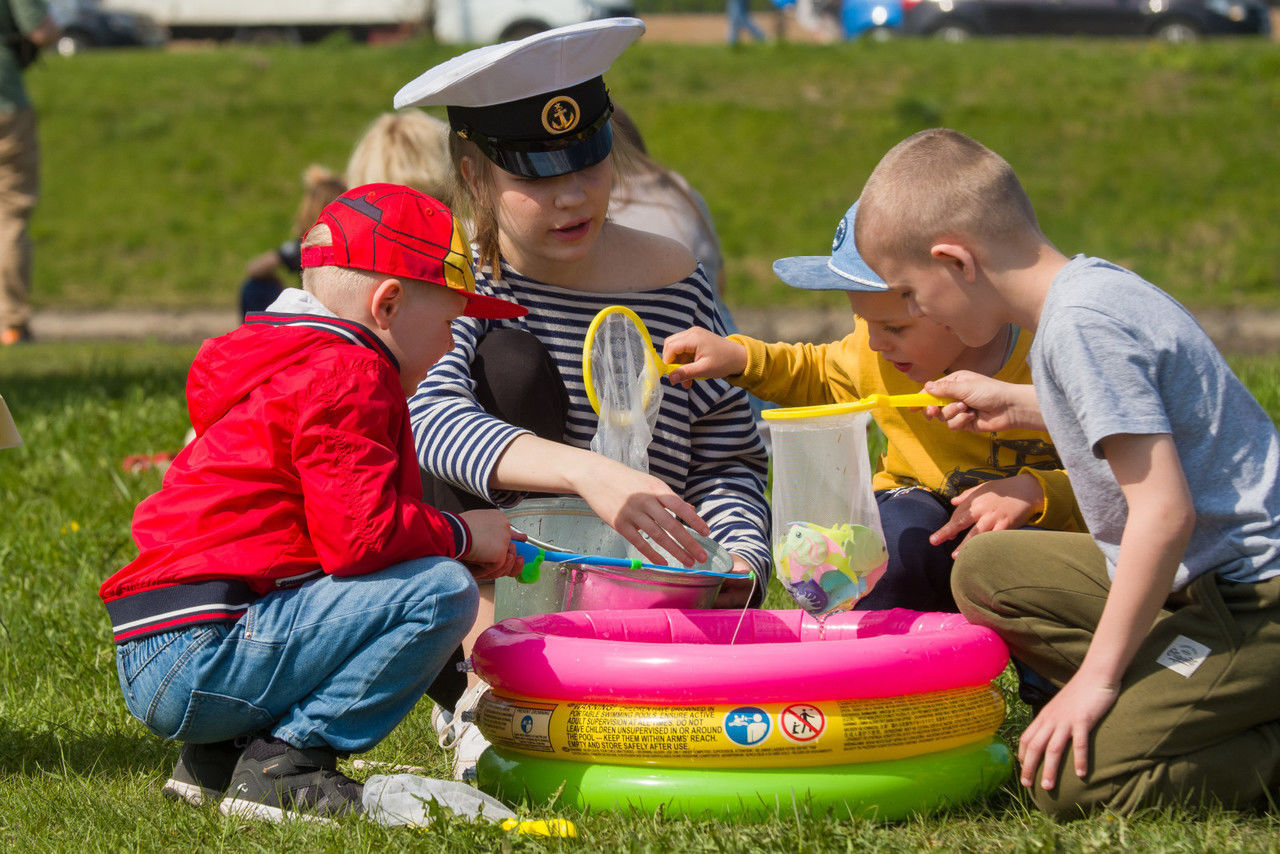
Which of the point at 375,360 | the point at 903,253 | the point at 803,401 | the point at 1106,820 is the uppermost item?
the point at 903,253

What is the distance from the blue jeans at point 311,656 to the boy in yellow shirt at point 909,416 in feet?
2.64

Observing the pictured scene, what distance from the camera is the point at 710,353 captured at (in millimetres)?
2814

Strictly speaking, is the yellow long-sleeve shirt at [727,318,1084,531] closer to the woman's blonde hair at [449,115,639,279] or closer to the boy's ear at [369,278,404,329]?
the woman's blonde hair at [449,115,639,279]

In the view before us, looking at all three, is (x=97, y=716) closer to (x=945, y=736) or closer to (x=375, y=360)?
(x=375, y=360)

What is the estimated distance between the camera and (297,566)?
2.23m

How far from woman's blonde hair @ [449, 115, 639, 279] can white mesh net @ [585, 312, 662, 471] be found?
13.0 inches

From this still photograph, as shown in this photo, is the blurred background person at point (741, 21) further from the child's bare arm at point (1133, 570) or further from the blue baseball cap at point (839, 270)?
the child's bare arm at point (1133, 570)

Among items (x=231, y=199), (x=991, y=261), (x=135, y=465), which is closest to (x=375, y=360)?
(x=991, y=261)

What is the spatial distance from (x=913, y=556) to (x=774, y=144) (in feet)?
32.1

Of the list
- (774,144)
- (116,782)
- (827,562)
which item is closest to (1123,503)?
(827,562)

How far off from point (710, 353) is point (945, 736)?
0.94 metres

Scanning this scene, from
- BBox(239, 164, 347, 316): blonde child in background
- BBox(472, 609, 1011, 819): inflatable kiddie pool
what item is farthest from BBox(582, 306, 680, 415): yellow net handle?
BBox(239, 164, 347, 316): blonde child in background

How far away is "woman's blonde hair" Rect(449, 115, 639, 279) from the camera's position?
2.89m

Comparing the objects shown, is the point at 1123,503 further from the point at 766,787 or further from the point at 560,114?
the point at 560,114
